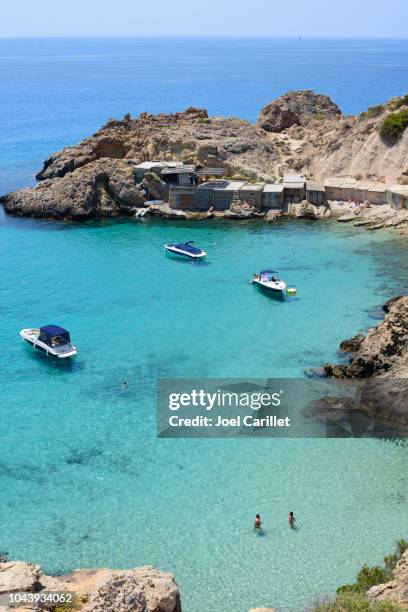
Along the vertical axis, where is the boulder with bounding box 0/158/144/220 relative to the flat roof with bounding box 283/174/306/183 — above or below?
below

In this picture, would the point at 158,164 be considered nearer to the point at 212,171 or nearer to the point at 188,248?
the point at 212,171

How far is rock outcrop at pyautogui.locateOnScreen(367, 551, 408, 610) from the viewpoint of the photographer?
18.0 meters

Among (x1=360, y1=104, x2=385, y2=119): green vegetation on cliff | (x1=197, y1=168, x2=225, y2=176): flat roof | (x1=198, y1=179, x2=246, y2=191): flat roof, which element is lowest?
(x1=198, y1=179, x2=246, y2=191): flat roof

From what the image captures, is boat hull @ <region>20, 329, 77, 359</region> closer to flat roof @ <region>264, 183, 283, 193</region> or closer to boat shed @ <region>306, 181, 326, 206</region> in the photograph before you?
flat roof @ <region>264, 183, 283, 193</region>

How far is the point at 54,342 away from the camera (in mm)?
41156

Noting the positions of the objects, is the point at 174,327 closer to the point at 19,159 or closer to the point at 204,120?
the point at 204,120

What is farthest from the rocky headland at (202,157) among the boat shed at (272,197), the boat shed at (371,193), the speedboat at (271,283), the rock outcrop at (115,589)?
the rock outcrop at (115,589)

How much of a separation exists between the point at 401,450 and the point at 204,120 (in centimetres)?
6163

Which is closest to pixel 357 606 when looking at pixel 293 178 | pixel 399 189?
pixel 399 189

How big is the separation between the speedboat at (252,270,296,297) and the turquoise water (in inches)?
31.7

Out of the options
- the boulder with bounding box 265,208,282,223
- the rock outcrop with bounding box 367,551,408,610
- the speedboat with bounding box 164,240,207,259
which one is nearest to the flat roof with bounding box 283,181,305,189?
the boulder with bounding box 265,208,282,223

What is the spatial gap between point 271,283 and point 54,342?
16.4m

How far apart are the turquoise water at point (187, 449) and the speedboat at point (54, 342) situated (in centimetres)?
69

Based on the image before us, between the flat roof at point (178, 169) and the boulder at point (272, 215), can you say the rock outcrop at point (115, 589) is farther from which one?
the flat roof at point (178, 169)
